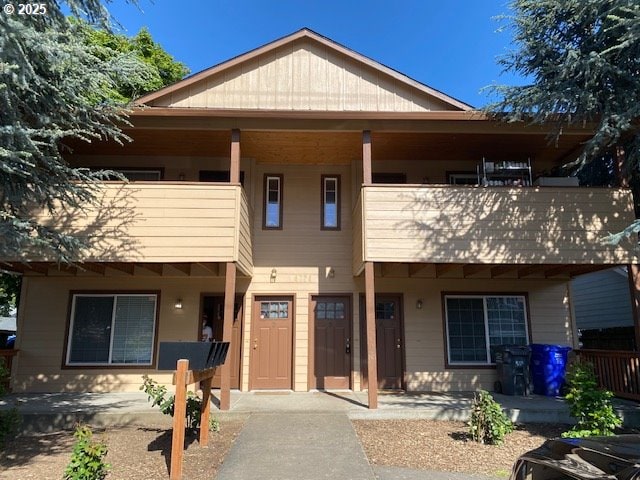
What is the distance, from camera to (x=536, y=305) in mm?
10820

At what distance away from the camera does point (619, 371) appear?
8.89 m

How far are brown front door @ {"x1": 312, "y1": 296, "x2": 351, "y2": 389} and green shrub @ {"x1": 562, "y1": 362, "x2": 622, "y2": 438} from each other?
16.5ft

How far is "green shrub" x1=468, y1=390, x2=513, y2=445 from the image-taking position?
251 inches

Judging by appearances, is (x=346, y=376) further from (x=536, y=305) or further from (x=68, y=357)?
(x=68, y=357)

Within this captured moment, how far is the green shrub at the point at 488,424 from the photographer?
6371 millimetres

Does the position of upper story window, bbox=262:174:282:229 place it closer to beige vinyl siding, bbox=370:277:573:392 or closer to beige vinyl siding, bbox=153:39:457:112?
beige vinyl siding, bbox=153:39:457:112

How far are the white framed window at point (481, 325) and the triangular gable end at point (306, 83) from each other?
4.66 metres

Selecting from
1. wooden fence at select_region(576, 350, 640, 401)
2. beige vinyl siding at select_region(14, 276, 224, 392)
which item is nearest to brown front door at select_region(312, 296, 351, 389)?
beige vinyl siding at select_region(14, 276, 224, 392)

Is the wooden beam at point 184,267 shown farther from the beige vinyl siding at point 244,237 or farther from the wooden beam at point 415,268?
the wooden beam at point 415,268

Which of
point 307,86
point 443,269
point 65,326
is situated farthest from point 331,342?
point 65,326

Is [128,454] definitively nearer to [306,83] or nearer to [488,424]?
A: [488,424]

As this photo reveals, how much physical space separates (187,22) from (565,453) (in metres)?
12.8

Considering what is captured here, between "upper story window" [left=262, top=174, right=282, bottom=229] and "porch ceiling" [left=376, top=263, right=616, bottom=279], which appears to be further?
"upper story window" [left=262, top=174, right=282, bottom=229]

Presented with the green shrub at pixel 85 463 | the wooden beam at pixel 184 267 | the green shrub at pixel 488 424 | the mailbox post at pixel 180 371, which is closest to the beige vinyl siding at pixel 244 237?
the wooden beam at pixel 184 267
